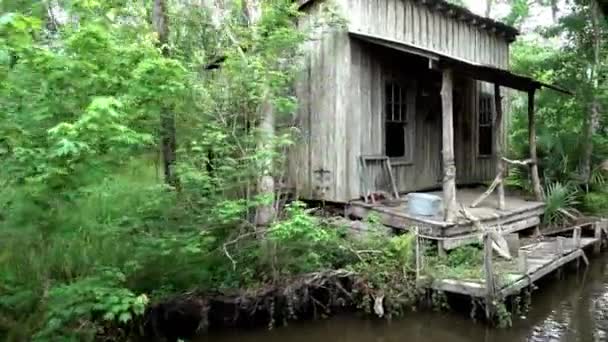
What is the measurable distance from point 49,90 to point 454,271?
5.92 meters

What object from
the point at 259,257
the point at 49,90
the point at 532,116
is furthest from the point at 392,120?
the point at 49,90

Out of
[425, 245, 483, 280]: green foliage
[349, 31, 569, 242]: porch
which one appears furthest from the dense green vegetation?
[349, 31, 569, 242]: porch

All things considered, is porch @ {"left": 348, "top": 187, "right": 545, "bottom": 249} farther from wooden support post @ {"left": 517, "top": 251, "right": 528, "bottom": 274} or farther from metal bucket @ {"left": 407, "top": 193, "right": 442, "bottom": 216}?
wooden support post @ {"left": 517, "top": 251, "right": 528, "bottom": 274}

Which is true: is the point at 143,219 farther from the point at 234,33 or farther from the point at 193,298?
the point at 234,33

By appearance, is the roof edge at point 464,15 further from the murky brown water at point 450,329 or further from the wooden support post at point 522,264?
the murky brown water at point 450,329

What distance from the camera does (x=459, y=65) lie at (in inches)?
343

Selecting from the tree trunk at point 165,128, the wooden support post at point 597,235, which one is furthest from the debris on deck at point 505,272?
the tree trunk at point 165,128

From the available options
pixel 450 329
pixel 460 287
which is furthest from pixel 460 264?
pixel 450 329

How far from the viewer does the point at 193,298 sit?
7.27 m

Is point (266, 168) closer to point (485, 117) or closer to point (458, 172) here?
point (458, 172)

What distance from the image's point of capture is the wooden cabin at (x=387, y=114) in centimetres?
903

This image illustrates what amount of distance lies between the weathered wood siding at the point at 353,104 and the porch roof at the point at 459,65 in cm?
59

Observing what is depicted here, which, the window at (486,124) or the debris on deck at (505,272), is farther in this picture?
the window at (486,124)

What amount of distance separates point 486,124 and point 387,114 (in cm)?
474
